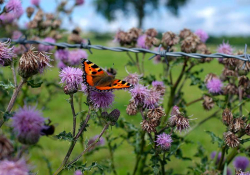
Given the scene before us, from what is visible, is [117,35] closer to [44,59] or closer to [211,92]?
[211,92]

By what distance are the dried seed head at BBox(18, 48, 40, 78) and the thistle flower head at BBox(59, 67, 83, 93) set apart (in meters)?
0.21

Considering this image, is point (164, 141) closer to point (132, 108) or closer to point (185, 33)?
point (132, 108)

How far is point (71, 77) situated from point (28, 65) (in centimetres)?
31

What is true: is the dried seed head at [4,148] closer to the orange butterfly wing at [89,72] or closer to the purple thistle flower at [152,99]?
the orange butterfly wing at [89,72]

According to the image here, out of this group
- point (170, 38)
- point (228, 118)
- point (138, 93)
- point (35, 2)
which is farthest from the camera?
point (35, 2)

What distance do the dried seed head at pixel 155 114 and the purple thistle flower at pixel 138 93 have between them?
13 cm

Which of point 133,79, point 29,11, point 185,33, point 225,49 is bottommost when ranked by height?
point 133,79

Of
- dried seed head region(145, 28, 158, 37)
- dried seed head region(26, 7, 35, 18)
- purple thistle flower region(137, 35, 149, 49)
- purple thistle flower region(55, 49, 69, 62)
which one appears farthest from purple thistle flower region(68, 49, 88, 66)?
dried seed head region(26, 7, 35, 18)

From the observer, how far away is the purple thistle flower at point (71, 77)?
1.85 m

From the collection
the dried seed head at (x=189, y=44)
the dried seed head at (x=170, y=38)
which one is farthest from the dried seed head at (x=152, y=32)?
the dried seed head at (x=189, y=44)

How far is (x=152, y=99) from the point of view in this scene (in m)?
2.08

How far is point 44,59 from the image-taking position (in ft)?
5.95

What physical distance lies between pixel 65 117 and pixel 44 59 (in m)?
5.57

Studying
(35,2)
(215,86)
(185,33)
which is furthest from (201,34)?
(35,2)
